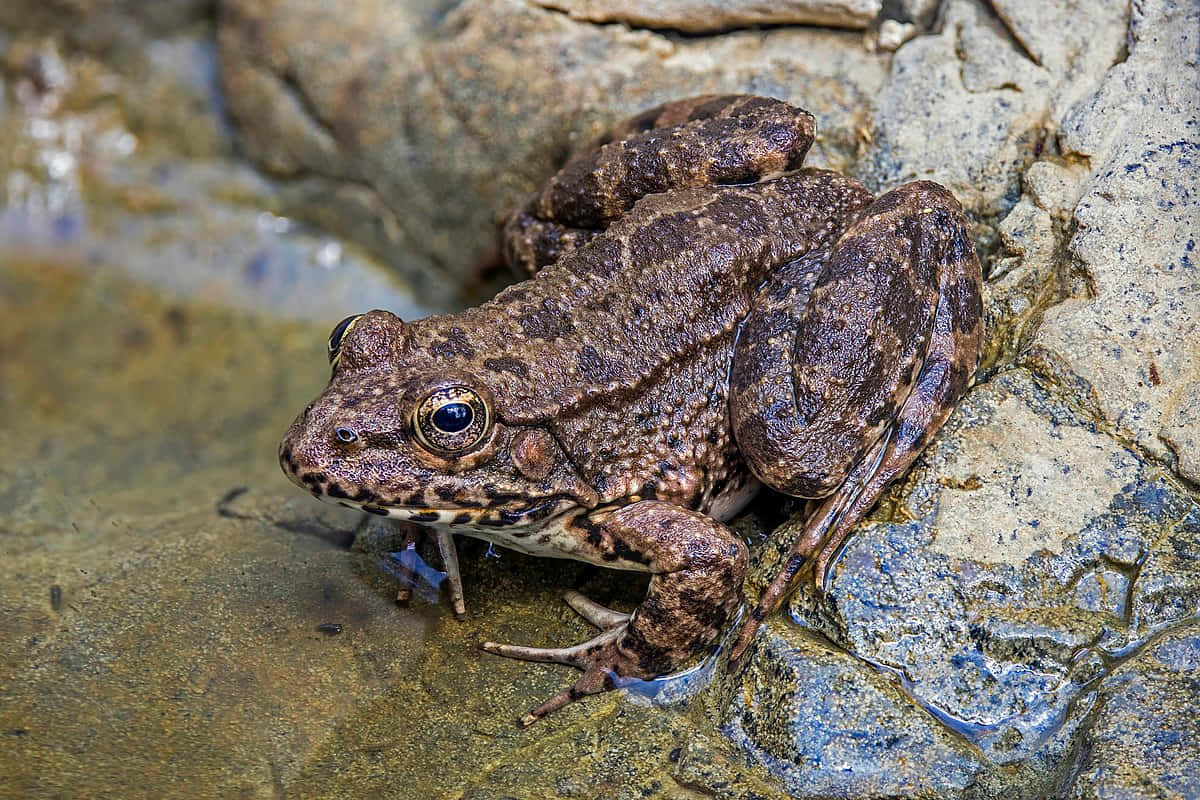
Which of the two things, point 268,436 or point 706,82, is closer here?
point 706,82

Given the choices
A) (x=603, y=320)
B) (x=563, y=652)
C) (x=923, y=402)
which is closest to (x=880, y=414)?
(x=923, y=402)

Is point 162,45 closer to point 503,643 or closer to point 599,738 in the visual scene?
point 503,643

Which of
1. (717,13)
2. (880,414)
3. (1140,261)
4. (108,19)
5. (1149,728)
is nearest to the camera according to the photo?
(1149,728)

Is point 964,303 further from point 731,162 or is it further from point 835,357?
point 731,162

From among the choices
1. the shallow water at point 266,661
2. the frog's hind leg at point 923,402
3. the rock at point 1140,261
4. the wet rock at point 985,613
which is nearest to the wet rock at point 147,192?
the shallow water at point 266,661

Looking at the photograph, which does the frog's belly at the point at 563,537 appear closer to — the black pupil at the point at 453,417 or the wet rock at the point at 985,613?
the black pupil at the point at 453,417

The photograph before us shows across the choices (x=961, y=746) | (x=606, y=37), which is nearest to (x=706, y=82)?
(x=606, y=37)
